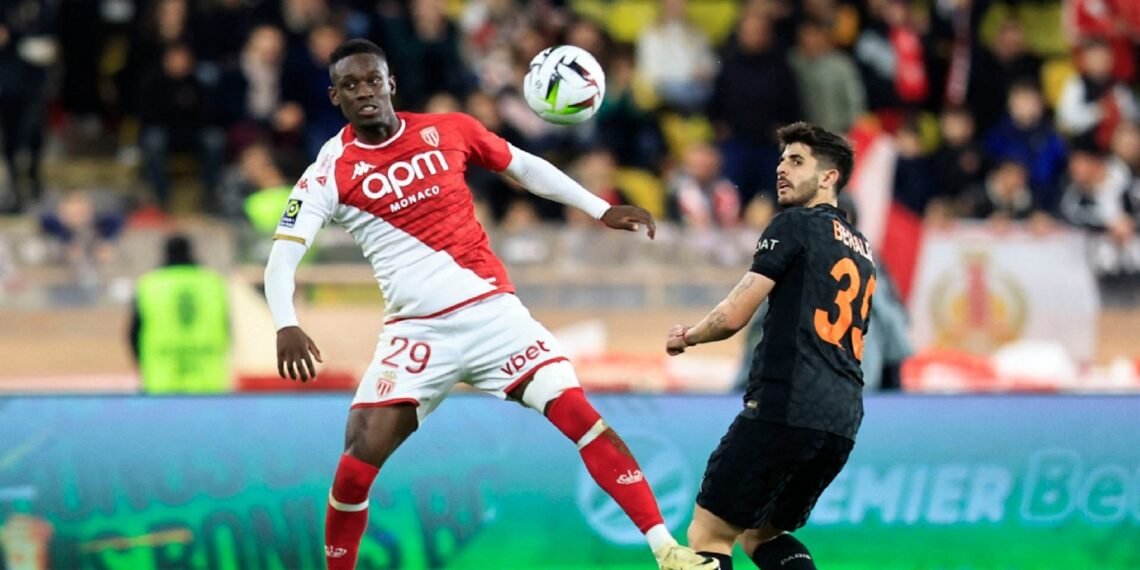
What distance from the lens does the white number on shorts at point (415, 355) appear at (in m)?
7.49

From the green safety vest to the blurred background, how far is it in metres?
0.02

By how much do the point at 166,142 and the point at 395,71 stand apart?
2015mm

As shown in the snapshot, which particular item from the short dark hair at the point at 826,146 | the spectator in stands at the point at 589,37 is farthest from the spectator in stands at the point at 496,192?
the short dark hair at the point at 826,146

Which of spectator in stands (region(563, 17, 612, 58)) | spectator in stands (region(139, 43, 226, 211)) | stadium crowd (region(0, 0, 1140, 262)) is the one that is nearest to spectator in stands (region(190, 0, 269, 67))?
stadium crowd (region(0, 0, 1140, 262))

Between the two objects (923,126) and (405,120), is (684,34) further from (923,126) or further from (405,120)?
(405,120)

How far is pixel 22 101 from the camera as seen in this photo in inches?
620

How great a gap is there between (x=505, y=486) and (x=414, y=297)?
2039 mm

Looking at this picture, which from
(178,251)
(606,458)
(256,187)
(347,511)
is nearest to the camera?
(606,458)

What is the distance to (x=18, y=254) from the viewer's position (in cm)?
1333

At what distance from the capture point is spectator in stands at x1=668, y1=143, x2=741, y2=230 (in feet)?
48.4

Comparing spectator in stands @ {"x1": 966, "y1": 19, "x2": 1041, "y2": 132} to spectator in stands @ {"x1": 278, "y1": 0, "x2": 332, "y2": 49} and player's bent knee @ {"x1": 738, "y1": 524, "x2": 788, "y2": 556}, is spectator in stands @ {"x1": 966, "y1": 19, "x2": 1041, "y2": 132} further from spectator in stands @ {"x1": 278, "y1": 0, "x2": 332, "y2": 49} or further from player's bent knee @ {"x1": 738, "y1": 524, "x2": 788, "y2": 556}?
player's bent knee @ {"x1": 738, "y1": 524, "x2": 788, "y2": 556}

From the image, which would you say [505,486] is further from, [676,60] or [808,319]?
[676,60]

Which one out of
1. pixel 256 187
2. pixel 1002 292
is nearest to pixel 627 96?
pixel 256 187

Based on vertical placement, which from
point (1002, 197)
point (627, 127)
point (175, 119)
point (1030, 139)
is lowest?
point (1002, 197)
